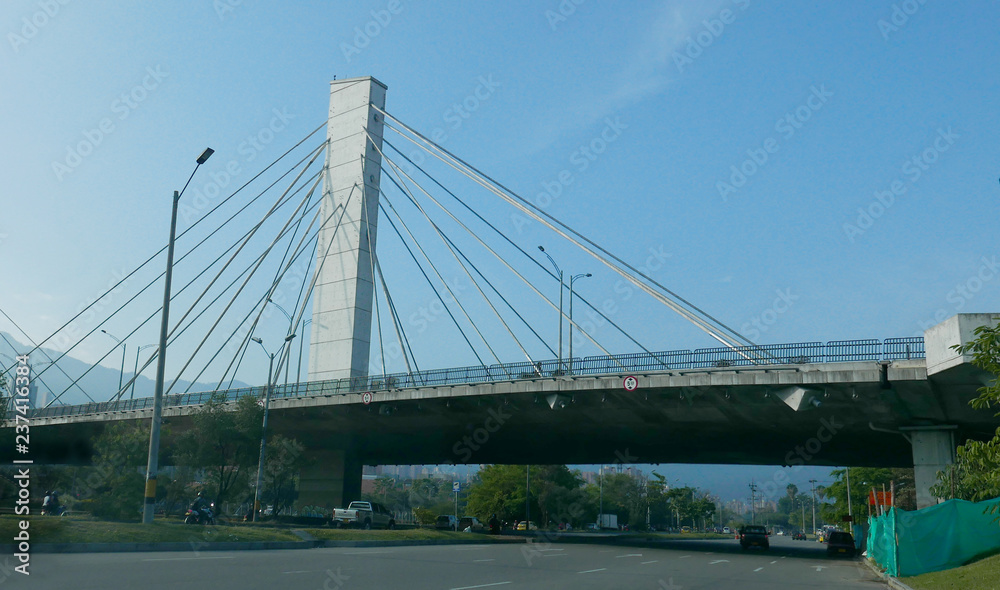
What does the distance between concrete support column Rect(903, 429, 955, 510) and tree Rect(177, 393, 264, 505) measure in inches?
1279

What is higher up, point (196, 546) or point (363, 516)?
point (196, 546)

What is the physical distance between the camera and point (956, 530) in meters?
20.9

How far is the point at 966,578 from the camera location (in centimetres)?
1691

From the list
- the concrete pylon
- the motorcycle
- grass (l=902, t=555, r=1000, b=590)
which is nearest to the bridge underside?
the concrete pylon

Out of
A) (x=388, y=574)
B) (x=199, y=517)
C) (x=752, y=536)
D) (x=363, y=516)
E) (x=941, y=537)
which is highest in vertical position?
(x=941, y=537)

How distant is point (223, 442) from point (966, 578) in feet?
116

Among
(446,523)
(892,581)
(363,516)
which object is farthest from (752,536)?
(892,581)

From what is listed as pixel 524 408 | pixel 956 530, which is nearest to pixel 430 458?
pixel 524 408

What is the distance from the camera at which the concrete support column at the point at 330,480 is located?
55.0 meters

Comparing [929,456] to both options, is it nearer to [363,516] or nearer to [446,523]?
[363,516]

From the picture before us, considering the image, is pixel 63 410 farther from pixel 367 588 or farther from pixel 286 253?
pixel 367 588

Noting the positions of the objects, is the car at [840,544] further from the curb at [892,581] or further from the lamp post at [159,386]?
the lamp post at [159,386]

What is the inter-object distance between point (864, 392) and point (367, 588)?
24.4m

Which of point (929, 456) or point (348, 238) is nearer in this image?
point (929, 456)
